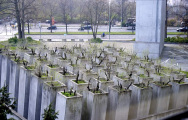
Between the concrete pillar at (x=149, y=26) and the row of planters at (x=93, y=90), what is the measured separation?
22.5ft

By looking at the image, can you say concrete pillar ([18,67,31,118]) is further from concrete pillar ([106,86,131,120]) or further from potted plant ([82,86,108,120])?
concrete pillar ([106,86,131,120])

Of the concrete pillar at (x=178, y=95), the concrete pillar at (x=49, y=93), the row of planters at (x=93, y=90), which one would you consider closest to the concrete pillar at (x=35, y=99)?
the row of planters at (x=93, y=90)

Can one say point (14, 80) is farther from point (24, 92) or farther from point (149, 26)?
point (149, 26)

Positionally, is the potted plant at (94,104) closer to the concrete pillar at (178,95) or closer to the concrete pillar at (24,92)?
the concrete pillar at (24,92)

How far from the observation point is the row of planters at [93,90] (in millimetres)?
8164

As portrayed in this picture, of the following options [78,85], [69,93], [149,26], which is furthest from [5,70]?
[149,26]

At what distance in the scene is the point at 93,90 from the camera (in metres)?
8.56

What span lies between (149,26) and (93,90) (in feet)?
38.3

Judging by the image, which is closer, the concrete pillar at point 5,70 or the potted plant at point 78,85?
the potted plant at point 78,85

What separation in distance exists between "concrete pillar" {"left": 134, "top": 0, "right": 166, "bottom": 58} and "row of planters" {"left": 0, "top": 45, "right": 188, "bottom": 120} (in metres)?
6.85

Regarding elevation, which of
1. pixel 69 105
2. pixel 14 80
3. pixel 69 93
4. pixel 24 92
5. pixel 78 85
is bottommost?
pixel 24 92

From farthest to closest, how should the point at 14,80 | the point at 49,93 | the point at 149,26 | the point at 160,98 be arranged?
the point at 149,26 < the point at 14,80 < the point at 160,98 < the point at 49,93

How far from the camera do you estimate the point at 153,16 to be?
18609mm

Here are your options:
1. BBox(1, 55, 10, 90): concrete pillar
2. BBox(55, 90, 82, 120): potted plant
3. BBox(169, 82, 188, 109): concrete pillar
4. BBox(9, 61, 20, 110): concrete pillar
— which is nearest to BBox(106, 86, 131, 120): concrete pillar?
BBox(55, 90, 82, 120): potted plant
